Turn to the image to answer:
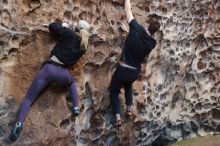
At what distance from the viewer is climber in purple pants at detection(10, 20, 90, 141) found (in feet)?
17.7

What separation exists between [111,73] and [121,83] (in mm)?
306

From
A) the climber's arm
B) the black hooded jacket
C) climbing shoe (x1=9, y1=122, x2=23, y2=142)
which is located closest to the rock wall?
climbing shoe (x1=9, y1=122, x2=23, y2=142)

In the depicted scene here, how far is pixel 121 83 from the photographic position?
5.87 metres

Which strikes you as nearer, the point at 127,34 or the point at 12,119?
the point at 12,119

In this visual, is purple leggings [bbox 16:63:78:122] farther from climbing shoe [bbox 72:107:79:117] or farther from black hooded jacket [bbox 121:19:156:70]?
black hooded jacket [bbox 121:19:156:70]

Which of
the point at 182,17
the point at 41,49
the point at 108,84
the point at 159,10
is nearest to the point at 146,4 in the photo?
the point at 159,10

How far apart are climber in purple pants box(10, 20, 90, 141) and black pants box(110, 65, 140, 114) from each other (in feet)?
1.67

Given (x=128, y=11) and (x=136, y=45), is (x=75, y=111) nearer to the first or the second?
(x=136, y=45)

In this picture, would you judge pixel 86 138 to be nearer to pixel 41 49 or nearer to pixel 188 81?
pixel 41 49

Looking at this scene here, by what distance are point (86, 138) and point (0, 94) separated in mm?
1176

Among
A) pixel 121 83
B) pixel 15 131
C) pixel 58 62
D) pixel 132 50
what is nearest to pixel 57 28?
pixel 58 62

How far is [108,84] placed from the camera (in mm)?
6105

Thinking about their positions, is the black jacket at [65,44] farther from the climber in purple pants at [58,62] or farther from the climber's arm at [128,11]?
the climber's arm at [128,11]

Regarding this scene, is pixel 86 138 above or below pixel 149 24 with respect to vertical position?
below
